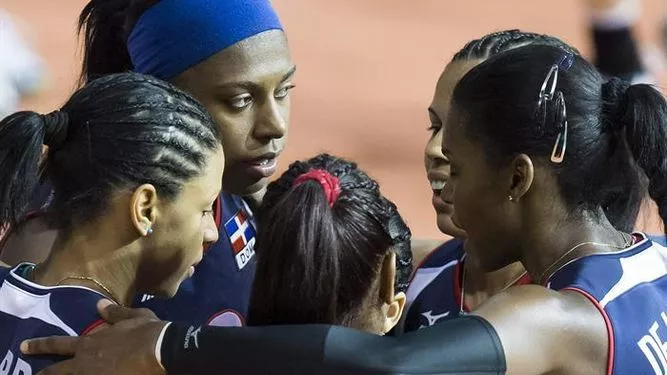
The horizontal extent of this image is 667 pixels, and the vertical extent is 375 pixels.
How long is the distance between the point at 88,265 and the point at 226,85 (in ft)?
2.68

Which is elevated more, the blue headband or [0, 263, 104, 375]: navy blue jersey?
the blue headband

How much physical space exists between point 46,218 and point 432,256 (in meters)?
1.16

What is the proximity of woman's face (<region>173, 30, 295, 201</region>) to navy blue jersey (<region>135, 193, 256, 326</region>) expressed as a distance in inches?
7.1

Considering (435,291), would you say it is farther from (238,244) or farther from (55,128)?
(55,128)

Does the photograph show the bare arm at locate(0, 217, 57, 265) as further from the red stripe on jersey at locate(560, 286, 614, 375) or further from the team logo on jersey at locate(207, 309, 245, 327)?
the red stripe on jersey at locate(560, 286, 614, 375)

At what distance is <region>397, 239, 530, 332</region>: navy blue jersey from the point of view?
3455mm

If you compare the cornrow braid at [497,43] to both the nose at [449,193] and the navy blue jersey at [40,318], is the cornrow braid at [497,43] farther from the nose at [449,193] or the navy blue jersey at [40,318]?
the navy blue jersey at [40,318]

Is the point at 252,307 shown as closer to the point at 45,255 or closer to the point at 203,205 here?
Result: the point at 203,205

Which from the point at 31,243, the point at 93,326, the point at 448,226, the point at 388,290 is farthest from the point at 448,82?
the point at 93,326

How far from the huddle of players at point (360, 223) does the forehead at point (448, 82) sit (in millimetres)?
546

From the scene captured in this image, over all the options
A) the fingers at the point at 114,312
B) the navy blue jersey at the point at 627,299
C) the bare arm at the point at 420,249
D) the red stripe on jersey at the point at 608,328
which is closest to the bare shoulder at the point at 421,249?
the bare arm at the point at 420,249

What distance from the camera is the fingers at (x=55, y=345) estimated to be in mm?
2588

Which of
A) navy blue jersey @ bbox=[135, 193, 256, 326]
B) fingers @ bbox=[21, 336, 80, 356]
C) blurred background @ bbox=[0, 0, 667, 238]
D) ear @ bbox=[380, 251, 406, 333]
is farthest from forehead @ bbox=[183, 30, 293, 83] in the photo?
blurred background @ bbox=[0, 0, 667, 238]

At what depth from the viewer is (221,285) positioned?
3.54m
